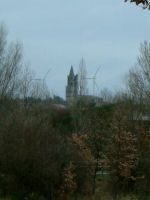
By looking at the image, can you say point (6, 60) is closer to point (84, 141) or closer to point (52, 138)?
point (84, 141)

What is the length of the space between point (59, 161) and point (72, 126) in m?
15.4

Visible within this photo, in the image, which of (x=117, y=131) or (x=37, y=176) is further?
(x=117, y=131)

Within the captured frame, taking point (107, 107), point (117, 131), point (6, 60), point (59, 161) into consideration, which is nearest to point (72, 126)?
point (107, 107)

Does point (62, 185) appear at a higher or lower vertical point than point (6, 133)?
lower

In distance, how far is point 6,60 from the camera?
29969 millimetres

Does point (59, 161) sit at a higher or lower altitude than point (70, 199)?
higher

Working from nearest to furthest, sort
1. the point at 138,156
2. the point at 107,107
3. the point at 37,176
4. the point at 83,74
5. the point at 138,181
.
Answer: the point at 37,176
the point at 138,181
the point at 138,156
the point at 107,107
the point at 83,74

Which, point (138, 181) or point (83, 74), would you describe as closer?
point (138, 181)

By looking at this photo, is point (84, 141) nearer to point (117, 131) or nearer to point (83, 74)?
point (117, 131)

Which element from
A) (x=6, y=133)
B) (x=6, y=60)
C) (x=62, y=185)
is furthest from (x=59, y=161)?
(x=6, y=60)

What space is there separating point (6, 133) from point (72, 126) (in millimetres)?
15601

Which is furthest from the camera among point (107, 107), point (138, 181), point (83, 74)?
point (83, 74)

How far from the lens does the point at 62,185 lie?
13258mm

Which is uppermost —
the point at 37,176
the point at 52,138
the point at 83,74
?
the point at 83,74
